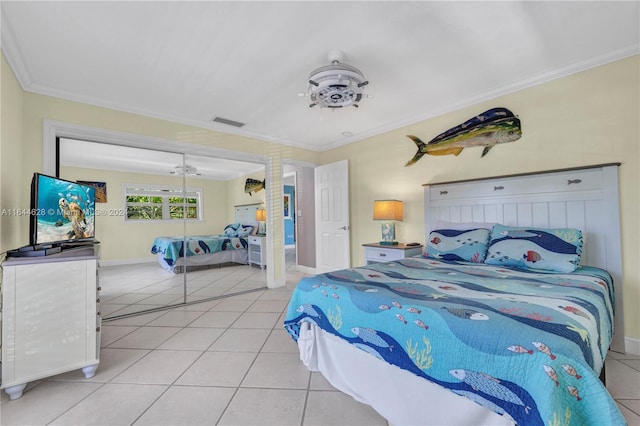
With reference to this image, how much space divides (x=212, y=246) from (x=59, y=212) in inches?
84.0

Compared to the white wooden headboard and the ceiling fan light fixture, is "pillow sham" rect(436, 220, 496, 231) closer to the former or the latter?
the white wooden headboard

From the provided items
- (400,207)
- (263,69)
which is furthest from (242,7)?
(400,207)

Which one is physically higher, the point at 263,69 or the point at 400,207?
the point at 263,69

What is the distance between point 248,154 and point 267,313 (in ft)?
7.74

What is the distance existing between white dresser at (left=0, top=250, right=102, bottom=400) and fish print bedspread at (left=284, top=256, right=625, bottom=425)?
1.41 m

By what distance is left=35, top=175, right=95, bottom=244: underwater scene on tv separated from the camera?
2.03m

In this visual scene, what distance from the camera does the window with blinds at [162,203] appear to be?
135 inches

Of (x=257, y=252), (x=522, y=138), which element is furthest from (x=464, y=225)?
(x=257, y=252)

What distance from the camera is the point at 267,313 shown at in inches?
129

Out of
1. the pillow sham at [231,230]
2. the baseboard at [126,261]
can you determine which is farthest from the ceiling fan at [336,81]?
the baseboard at [126,261]

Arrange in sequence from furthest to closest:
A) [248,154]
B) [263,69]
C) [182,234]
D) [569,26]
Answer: [248,154]
[182,234]
[263,69]
[569,26]

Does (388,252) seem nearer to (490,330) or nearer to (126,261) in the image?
(490,330)

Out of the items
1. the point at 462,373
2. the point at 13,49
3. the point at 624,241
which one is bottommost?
the point at 462,373

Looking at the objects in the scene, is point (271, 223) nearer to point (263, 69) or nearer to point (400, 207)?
point (400, 207)
